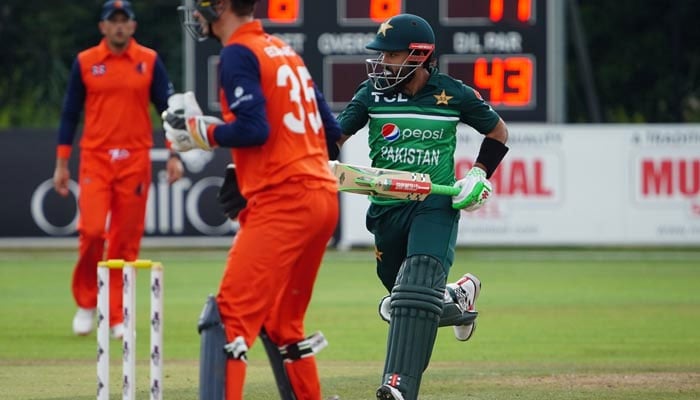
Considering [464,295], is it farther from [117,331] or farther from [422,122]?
[117,331]

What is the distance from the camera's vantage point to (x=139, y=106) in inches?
448

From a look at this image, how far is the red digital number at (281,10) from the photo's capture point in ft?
67.4

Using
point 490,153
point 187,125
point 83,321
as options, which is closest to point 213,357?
point 187,125

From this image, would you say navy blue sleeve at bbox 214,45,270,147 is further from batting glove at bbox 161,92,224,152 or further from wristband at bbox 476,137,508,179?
wristband at bbox 476,137,508,179

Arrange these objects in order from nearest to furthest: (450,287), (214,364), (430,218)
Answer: (214,364)
(430,218)
(450,287)

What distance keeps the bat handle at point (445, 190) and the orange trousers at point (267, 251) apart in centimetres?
115

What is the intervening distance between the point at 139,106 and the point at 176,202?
10.4 metres

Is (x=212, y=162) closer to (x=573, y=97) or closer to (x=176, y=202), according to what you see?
(x=176, y=202)

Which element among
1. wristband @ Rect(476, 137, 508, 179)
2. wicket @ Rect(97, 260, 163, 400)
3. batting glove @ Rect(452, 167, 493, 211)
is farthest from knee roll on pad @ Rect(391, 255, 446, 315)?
wicket @ Rect(97, 260, 163, 400)

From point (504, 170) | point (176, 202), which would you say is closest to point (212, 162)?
point (176, 202)

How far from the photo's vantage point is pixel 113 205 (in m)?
11.3

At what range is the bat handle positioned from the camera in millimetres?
7672

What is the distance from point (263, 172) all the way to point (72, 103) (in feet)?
17.1

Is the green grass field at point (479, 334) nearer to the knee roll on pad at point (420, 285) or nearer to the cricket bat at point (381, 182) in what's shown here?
the knee roll on pad at point (420, 285)
